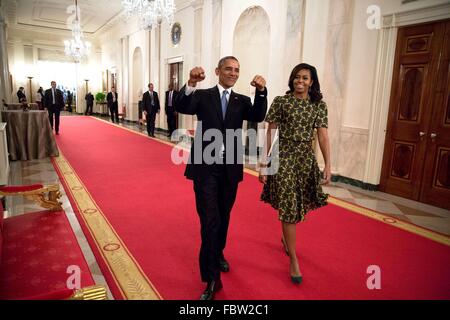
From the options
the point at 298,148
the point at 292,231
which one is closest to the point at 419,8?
the point at 298,148

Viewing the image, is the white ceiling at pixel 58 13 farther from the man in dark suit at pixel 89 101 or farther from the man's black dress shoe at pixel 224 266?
the man's black dress shoe at pixel 224 266

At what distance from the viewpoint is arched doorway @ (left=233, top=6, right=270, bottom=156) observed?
7742 mm

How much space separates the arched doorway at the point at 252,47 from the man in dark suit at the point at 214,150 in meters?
5.49

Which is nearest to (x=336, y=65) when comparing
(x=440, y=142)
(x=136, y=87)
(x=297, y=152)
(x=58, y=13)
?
(x=440, y=142)

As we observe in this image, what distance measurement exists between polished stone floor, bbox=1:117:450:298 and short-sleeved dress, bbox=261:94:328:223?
1.42 meters

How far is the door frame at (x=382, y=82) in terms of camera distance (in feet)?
15.4

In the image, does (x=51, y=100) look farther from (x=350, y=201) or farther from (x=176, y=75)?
(x=350, y=201)

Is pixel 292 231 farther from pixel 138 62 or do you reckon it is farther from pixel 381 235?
pixel 138 62

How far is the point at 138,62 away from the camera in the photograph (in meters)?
15.1

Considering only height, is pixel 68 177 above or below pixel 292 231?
below

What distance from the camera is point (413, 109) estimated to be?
190 inches

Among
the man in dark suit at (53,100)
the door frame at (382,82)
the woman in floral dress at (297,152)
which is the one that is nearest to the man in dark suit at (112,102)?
the man in dark suit at (53,100)
